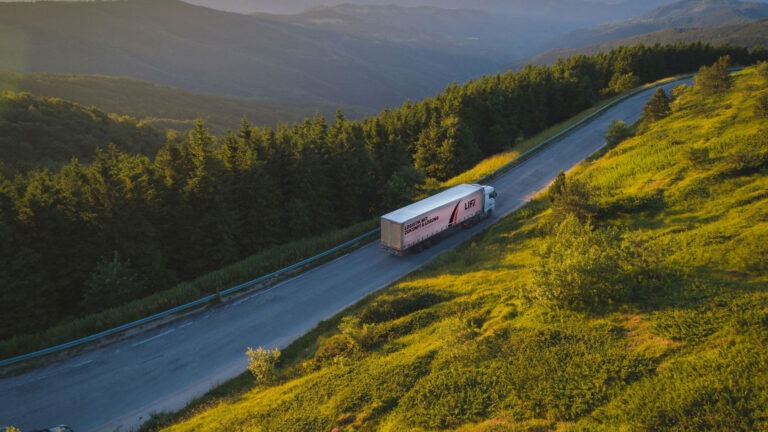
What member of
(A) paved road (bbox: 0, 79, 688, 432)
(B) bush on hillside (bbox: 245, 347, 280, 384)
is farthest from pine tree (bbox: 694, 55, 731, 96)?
A: (B) bush on hillside (bbox: 245, 347, 280, 384)

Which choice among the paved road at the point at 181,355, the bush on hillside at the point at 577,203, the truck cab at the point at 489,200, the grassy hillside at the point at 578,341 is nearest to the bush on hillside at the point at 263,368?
the grassy hillside at the point at 578,341

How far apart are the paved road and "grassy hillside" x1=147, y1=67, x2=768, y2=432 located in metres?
2.24

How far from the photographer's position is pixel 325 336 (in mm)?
22938

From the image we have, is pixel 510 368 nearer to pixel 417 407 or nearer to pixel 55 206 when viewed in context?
pixel 417 407

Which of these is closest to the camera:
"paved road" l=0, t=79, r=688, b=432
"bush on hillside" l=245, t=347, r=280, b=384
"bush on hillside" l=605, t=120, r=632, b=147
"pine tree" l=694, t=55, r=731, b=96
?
"bush on hillside" l=245, t=347, r=280, b=384

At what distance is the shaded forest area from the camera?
26.6 metres

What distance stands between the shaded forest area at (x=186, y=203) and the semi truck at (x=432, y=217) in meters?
8.21

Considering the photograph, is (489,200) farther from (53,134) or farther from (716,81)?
→ (53,134)

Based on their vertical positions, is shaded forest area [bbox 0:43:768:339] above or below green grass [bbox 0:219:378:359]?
above

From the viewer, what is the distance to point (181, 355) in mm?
23734

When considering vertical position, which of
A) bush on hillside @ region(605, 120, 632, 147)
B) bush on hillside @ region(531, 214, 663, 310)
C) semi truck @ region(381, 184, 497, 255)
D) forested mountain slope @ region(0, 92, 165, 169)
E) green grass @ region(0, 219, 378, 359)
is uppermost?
forested mountain slope @ region(0, 92, 165, 169)

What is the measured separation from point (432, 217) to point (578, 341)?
21027mm

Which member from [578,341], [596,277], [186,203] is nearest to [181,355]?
[186,203]

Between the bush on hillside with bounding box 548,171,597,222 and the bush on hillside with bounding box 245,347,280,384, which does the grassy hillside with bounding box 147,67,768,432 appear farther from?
the bush on hillside with bounding box 245,347,280,384
